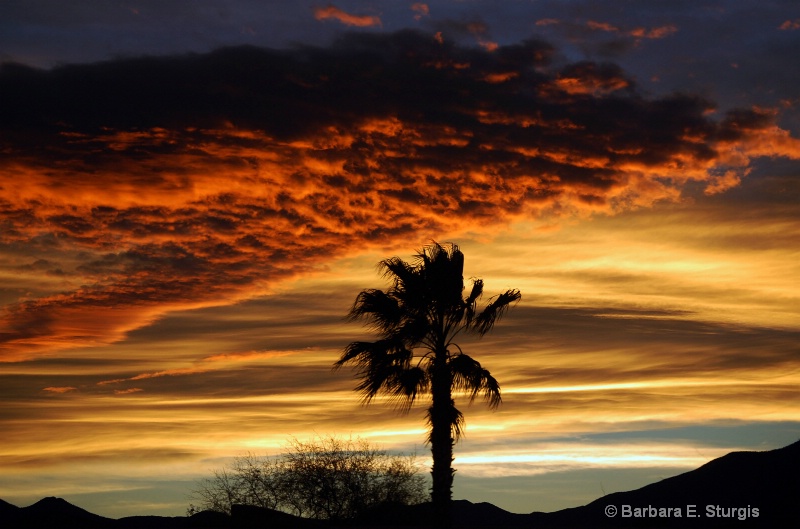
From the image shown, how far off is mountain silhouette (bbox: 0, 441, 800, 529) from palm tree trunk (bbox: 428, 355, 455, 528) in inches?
122

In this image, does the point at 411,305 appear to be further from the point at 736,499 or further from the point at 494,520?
the point at 494,520

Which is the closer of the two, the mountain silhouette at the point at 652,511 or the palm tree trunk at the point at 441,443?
the palm tree trunk at the point at 441,443

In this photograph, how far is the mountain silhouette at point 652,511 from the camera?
3055cm

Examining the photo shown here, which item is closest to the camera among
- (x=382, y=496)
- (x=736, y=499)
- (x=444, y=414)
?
(x=444, y=414)

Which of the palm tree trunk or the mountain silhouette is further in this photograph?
the mountain silhouette

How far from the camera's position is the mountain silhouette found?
30.5 m

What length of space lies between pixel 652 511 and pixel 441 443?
9274mm

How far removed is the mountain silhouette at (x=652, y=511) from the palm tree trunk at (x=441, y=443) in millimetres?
3107

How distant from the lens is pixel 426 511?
121 feet

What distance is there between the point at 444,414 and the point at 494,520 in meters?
54.4

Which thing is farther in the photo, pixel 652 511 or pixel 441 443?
pixel 652 511

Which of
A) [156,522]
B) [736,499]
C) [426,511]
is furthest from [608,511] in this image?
[736,499]

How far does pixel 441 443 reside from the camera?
2581 cm

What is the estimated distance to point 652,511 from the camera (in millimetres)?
30562
